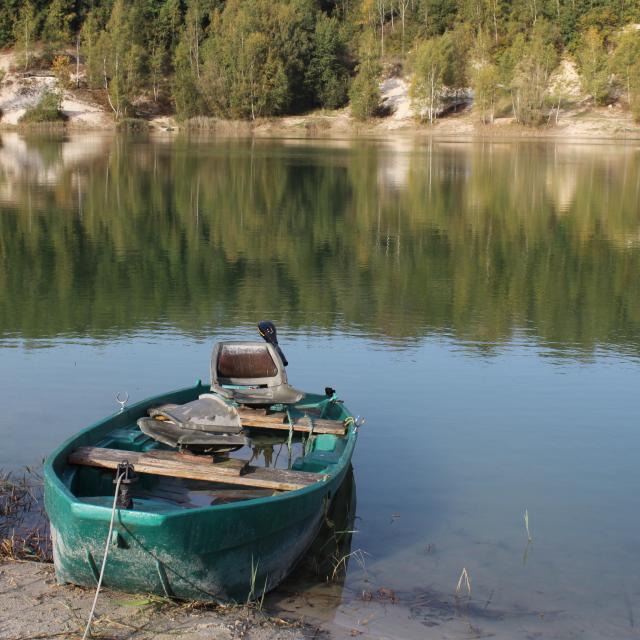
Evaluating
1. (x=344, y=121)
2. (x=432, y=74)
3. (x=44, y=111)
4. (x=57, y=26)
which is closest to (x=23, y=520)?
(x=432, y=74)

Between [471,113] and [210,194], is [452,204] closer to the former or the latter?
[210,194]

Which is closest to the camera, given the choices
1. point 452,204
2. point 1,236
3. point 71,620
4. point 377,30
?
point 71,620

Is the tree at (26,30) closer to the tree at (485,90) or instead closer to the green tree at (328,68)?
the green tree at (328,68)

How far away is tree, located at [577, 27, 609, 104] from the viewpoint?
98438 mm

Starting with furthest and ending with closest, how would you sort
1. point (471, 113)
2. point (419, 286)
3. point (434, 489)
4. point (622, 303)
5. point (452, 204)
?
point (471, 113)
point (452, 204)
point (419, 286)
point (622, 303)
point (434, 489)

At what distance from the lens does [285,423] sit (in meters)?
10.4

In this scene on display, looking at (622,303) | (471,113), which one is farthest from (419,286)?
(471,113)

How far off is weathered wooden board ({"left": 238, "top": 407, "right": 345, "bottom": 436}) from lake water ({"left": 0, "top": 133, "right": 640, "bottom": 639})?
0.88m

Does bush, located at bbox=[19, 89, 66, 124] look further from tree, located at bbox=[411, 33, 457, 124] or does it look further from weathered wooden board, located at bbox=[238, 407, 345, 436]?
weathered wooden board, located at bbox=[238, 407, 345, 436]

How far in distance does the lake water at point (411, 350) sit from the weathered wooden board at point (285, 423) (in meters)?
0.88

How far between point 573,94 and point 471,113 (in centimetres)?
1135

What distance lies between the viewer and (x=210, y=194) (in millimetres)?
40250

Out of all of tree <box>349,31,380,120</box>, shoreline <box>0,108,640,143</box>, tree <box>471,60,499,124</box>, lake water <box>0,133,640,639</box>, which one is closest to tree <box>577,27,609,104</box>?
shoreline <box>0,108,640,143</box>

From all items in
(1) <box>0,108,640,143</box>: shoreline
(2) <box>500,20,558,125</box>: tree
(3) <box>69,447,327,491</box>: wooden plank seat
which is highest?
(2) <box>500,20,558,125</box>: tree
